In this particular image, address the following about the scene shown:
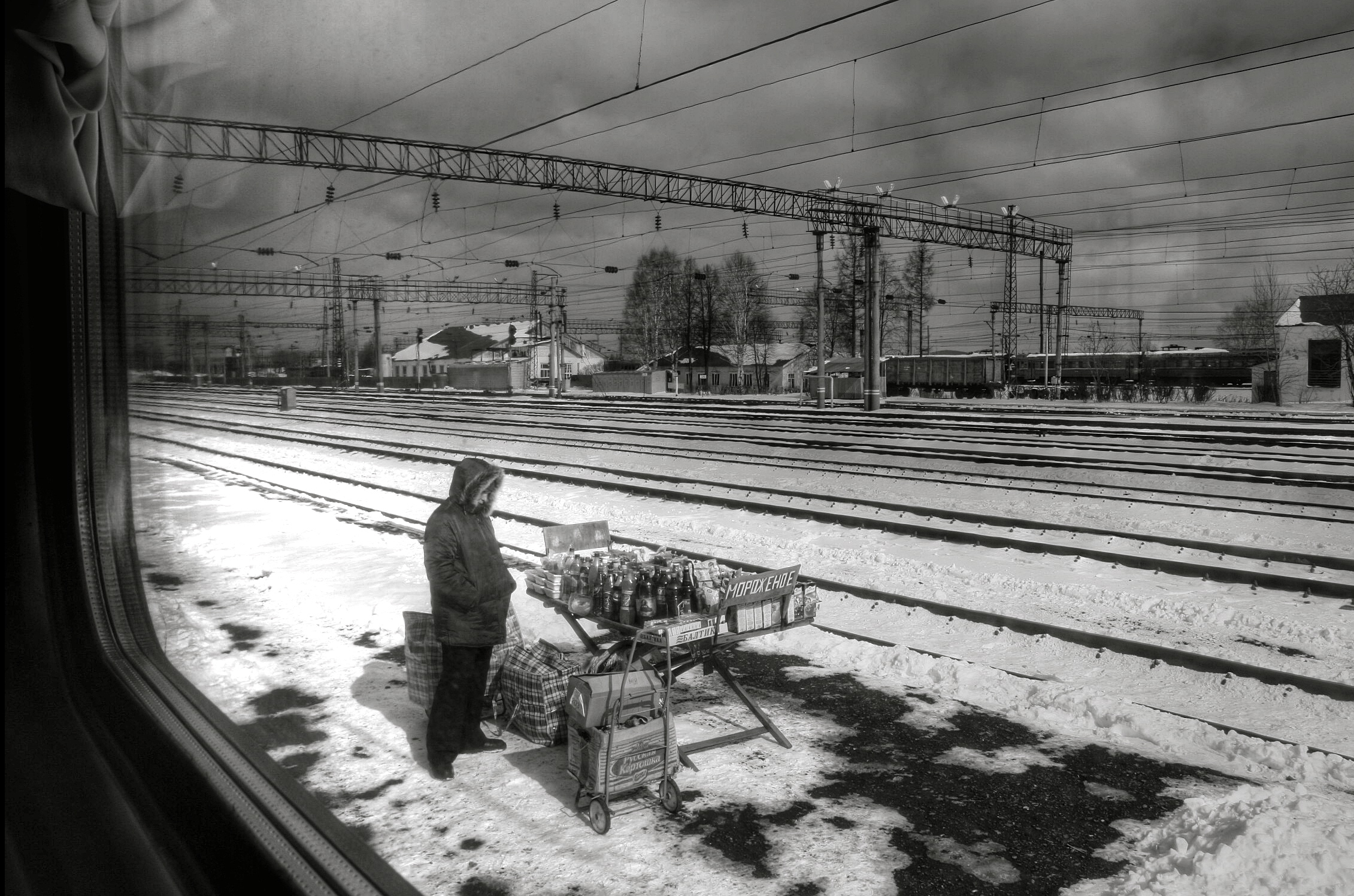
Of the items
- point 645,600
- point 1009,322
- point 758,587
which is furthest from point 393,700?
point 1009,322

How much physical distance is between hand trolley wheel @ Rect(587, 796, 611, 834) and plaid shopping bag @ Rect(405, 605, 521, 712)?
107cm

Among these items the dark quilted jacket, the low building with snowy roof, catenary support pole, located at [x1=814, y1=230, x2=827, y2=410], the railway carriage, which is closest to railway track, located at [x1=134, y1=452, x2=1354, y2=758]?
the dark quilted jacket

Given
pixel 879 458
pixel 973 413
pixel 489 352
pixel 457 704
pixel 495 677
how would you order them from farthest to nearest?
1. pixel 489 352
2. pixel 973 413
3. pixel 879 458
4. pixel 495 677
5. pixel 457 704

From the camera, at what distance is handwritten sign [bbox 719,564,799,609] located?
4715mm

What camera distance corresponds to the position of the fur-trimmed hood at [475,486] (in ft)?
14.7

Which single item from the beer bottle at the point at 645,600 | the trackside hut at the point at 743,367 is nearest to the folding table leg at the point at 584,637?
the beer bottle at the point at 645,600

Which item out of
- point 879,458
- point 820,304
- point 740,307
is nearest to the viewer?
point 879,458

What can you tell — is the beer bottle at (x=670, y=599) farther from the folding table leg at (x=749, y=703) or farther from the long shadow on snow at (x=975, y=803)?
the long shadow on snow at (x=975, y=803)

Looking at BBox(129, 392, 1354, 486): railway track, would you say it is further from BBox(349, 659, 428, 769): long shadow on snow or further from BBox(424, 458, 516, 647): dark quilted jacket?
BBox(424, 458, 516, 647): dark quilted jacket

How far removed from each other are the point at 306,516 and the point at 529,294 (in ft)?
142

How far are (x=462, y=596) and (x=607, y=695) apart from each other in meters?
0.85

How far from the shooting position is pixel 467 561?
4504 mm

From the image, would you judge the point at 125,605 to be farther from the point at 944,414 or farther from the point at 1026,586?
the point at 944,414

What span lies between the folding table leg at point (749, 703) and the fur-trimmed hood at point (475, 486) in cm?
145
